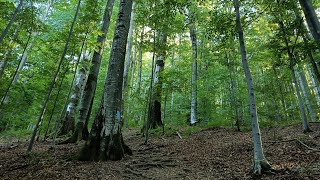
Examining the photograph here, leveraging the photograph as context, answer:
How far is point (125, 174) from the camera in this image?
5.11m

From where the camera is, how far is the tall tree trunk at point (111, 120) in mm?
6070

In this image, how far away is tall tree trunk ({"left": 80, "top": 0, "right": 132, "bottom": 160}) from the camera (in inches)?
239

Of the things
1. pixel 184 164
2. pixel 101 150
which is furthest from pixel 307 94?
pixel 101 150

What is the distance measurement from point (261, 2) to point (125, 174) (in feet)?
22.5

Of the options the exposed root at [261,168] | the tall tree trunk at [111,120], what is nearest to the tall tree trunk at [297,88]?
the exposed root at [261,168]

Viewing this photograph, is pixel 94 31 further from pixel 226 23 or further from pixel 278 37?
pixel 278 37

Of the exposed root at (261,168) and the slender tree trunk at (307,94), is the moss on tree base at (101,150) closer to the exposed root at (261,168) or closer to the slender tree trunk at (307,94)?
the exposed root at (261,168)

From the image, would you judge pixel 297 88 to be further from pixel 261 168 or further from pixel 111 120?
pixel 111 120

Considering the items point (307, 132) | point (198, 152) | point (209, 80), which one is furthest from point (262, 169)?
point (209, 80)

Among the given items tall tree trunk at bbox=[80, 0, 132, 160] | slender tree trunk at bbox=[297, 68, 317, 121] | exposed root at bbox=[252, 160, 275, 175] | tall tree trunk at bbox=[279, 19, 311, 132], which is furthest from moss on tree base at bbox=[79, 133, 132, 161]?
slender tree trunk at bbox=[297, 68, 317, 121]

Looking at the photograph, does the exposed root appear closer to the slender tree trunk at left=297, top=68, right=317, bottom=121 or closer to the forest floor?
the forest floor

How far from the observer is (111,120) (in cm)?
629

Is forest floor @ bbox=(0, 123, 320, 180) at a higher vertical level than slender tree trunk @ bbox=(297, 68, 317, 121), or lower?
lower

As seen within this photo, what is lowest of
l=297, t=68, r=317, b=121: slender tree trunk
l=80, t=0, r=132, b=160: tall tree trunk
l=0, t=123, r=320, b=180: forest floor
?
l=0, t=123, r=320, b=180: forest floor
